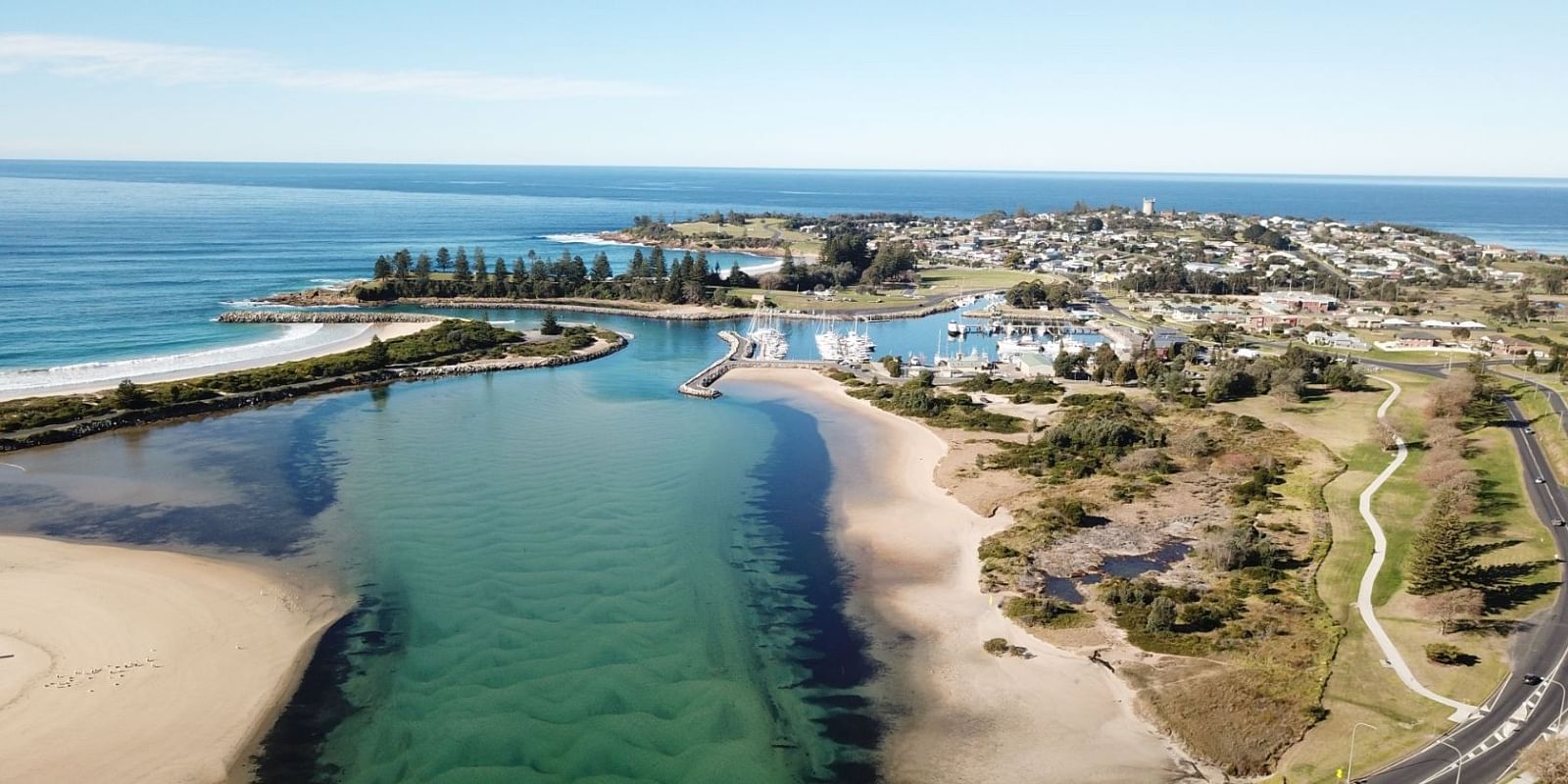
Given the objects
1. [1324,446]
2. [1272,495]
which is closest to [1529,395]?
[1324,446]

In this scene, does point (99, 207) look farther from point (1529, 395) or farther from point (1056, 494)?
point (1529, 395)

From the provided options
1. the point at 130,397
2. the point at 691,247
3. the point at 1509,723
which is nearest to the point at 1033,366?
the point at 1509,723

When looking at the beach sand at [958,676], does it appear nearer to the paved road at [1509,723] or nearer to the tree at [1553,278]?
the paved road at [1509,723]

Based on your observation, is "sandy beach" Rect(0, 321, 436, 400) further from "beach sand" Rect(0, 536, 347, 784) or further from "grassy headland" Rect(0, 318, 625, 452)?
"beach sand" Rect(0, 536, 347, 784)

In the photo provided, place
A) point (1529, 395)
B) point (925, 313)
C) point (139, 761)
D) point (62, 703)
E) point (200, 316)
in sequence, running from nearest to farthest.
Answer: point (139, 761) → point (62, 703) → point (1529, 395) → point (200, 316) → point (925, 313)

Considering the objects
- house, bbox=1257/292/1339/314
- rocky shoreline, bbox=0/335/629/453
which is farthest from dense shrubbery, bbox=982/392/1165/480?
house, bbox=1257/292/1339/314

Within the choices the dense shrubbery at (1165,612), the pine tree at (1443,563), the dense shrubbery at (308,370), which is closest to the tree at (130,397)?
the dense shrubbery at (308,370)
